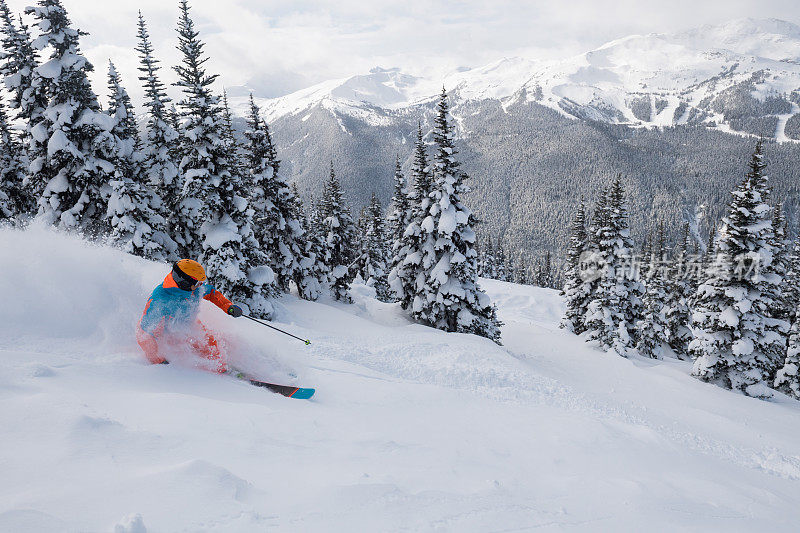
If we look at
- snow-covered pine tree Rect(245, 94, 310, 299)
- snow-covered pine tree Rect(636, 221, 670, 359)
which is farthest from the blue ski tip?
snow-covered pine tree Rect(636, 221, 670, 359)

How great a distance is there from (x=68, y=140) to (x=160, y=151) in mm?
5224

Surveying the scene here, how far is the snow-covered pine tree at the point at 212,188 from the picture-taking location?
693 inches

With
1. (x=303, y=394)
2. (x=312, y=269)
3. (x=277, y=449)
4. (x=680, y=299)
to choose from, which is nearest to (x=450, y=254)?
(x=312, y=269)

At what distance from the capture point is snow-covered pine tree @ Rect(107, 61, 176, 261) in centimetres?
1723

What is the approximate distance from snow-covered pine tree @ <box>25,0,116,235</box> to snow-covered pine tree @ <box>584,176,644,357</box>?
29363 mm

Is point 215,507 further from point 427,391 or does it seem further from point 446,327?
point 446,327

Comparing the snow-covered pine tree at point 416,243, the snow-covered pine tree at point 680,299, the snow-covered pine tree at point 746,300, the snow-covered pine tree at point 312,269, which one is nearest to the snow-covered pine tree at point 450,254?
the snow-covered pine tree at point 416,243

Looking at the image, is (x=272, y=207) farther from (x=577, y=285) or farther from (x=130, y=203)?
(x=577, y=285)

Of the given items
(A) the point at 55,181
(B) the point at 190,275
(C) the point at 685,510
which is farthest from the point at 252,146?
(C) the point at 685,510

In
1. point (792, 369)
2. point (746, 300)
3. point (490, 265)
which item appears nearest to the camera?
point (746, 300)

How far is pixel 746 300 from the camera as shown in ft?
67.4

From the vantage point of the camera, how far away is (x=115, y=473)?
9.47ft

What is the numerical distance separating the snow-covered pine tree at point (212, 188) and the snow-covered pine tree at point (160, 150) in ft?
11.7

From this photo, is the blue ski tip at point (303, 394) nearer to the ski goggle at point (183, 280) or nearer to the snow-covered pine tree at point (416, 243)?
the ski goggle at point (183, 280)
